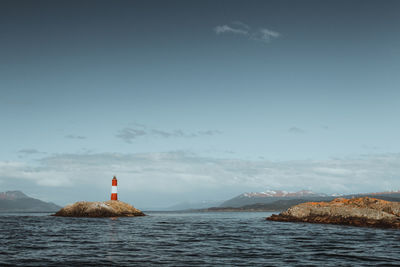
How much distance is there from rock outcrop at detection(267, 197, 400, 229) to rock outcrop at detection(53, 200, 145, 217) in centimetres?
3031

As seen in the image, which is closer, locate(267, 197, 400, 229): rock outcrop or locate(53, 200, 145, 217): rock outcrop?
locate(267, 197, 400, 229): rock outcrop

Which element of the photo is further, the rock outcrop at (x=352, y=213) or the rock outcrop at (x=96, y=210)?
the rock outcrop at (x=96, y=210)

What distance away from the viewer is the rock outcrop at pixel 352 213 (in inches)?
1499

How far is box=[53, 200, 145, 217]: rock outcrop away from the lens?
2454 inches

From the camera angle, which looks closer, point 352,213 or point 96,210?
point 352,213

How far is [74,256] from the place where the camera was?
51.4 feet

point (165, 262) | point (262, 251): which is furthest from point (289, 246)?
point (165, 262)

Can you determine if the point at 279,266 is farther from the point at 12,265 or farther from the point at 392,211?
the point at 392,211

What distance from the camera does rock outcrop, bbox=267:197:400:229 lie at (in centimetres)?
3806

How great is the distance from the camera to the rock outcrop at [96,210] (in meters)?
62.3

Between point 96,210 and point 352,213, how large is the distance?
144ft

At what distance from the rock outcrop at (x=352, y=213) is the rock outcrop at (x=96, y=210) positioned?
3031cm

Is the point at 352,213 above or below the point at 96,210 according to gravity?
above

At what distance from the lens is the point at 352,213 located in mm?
41938
